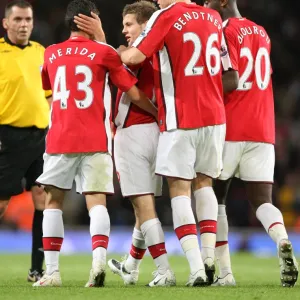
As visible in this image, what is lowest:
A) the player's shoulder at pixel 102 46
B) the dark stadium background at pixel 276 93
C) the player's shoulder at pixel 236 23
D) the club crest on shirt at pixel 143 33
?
the dark stadium background at pixel 276 93

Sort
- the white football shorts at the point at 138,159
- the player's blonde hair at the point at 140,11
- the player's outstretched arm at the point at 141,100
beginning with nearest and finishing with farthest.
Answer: the player's outstretched arm at the point at 141,100 < the white football shorts at the point at 138,159 < the player's blonde hair at the point at 140,11

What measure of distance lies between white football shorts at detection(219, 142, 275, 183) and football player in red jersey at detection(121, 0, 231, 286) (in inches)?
13.0

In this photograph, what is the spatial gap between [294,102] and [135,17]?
12.2 meters

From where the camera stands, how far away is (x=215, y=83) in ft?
21.9

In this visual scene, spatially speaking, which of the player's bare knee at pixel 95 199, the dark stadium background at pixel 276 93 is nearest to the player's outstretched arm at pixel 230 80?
the player's bare knee at pixel 95 199

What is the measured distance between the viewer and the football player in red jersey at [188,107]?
6.51 m

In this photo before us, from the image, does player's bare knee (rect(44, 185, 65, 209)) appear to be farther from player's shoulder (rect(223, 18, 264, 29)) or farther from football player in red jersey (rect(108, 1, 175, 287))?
player's shoulder (rect(223, 18, 264, 29))

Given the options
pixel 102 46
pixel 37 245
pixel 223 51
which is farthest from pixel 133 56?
pixel 37 245

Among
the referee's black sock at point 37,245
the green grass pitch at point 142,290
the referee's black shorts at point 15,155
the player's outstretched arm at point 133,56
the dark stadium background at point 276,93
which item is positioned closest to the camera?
the green grass pitch at point 142,290

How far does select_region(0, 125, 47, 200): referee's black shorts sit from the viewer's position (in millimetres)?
8094

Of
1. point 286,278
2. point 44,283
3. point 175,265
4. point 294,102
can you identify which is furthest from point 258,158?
point 294,102

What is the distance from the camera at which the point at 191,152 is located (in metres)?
6.56

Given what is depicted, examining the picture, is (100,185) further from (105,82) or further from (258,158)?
(258,158)

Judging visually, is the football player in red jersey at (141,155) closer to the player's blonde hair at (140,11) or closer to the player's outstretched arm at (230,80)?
the player's blonde hair at (140,11)
